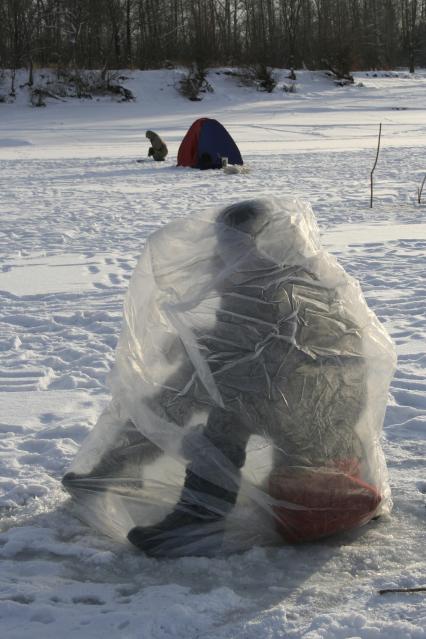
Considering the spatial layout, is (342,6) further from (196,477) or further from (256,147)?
(196,477)

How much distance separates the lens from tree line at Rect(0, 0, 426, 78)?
38594 millimetres

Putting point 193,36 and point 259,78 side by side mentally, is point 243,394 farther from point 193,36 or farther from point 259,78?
point 193,36

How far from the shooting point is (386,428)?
3814 mm

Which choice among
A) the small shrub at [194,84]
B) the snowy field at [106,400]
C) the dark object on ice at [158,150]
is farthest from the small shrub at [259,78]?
the snowy field at [106,400]

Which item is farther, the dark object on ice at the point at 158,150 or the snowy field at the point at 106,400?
the dark object on ice at the point at 158,150

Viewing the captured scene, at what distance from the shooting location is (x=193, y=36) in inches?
1678

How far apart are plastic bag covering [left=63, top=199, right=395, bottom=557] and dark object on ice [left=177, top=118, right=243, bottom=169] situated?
1340cm

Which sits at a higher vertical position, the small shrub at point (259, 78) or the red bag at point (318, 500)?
the small shrub at point (259, 78)

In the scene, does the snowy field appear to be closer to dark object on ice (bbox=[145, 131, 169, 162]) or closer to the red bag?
the red bag

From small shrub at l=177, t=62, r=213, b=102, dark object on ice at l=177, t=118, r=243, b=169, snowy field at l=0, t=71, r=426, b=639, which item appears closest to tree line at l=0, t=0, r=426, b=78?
small shrub at l=177, t=62, r=213, b=102

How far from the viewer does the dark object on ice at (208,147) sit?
52.5 ft

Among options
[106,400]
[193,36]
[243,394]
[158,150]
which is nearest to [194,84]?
[193,36]

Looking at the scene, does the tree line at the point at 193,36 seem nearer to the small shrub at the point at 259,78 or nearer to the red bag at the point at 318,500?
the small shrub at the point at 259,78

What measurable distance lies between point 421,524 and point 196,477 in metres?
0.81
